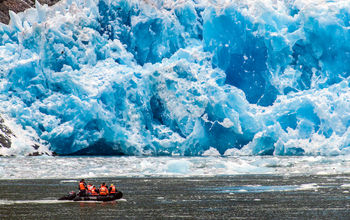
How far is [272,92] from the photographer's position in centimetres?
4116

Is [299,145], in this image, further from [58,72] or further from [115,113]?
[58,72]

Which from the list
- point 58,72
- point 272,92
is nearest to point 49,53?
point 58,72

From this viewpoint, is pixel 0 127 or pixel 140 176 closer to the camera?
pixel 140 176

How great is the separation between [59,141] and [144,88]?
241 inches

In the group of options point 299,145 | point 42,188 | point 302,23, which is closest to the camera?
point 42,188

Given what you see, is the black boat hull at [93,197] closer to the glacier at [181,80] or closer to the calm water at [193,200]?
the calm water at [193,200]

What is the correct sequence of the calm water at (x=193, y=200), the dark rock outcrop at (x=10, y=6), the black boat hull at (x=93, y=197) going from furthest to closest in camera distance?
the dark rock outcrop at (x=10, y=6)
the black boat hull at (x=93, y=197)
the calm water at (x=193, y=200)

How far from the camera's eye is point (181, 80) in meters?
39.8

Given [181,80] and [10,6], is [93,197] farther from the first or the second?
[10,6]

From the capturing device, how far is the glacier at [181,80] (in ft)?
128

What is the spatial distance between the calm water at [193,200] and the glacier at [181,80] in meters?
13.6

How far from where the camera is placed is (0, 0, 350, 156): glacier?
39.0 m

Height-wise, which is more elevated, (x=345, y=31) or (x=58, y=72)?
(x=345, y=31)

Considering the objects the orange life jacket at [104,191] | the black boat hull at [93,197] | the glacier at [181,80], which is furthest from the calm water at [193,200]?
the glacier at [181,80]
